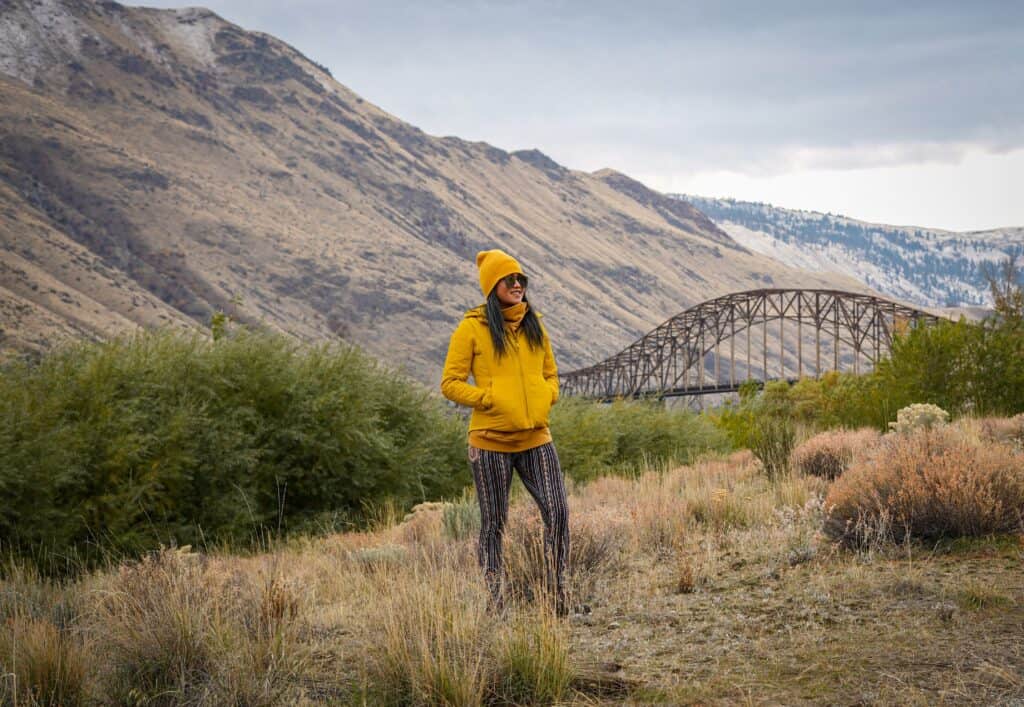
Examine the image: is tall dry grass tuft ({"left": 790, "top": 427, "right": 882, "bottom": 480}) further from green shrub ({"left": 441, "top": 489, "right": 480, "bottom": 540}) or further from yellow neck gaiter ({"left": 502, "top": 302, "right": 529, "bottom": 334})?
yellow neck gaiter ({"left": 502, "top": 302, "right": 529, "bottom": 334})

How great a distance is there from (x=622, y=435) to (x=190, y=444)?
1384 cm

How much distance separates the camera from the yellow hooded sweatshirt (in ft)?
16.9

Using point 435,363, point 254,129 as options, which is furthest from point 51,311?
point 254,129

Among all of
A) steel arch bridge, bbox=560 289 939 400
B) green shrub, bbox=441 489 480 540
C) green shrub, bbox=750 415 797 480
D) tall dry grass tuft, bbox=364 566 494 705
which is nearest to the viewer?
tall dry grass tuft, bbox=364 566 494 705

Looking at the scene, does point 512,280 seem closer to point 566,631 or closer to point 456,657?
point 566,631

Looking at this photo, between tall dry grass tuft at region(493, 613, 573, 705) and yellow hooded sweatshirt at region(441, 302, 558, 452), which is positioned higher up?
yellow hooded sweatshirt at region(441, 302, 558, 452)

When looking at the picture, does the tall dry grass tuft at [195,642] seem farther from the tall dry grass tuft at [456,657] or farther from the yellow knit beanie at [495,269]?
the yellow knit beanie at [495,269]

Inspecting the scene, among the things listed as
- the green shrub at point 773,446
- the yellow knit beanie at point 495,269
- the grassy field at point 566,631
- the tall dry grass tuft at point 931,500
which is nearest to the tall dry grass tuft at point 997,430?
the green shrub at point 773,446

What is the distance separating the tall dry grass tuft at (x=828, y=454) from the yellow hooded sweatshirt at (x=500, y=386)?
16.9 ft

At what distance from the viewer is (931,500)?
6434mm

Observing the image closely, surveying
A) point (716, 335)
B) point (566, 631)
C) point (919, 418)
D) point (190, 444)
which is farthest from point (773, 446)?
point (716, 335)

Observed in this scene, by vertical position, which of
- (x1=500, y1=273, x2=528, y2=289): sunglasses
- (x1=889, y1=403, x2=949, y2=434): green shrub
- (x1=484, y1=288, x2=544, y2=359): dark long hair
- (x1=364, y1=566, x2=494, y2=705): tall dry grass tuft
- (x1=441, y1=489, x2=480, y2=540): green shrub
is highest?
(x1=500, y1=273, x2=528, y2=289): sunglasses

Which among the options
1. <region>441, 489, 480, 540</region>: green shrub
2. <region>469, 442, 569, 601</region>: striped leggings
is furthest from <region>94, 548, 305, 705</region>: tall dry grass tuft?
<region>441, 489, 480, 540</region>: green shrub

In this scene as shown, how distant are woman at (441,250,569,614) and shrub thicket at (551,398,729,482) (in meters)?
12.8
